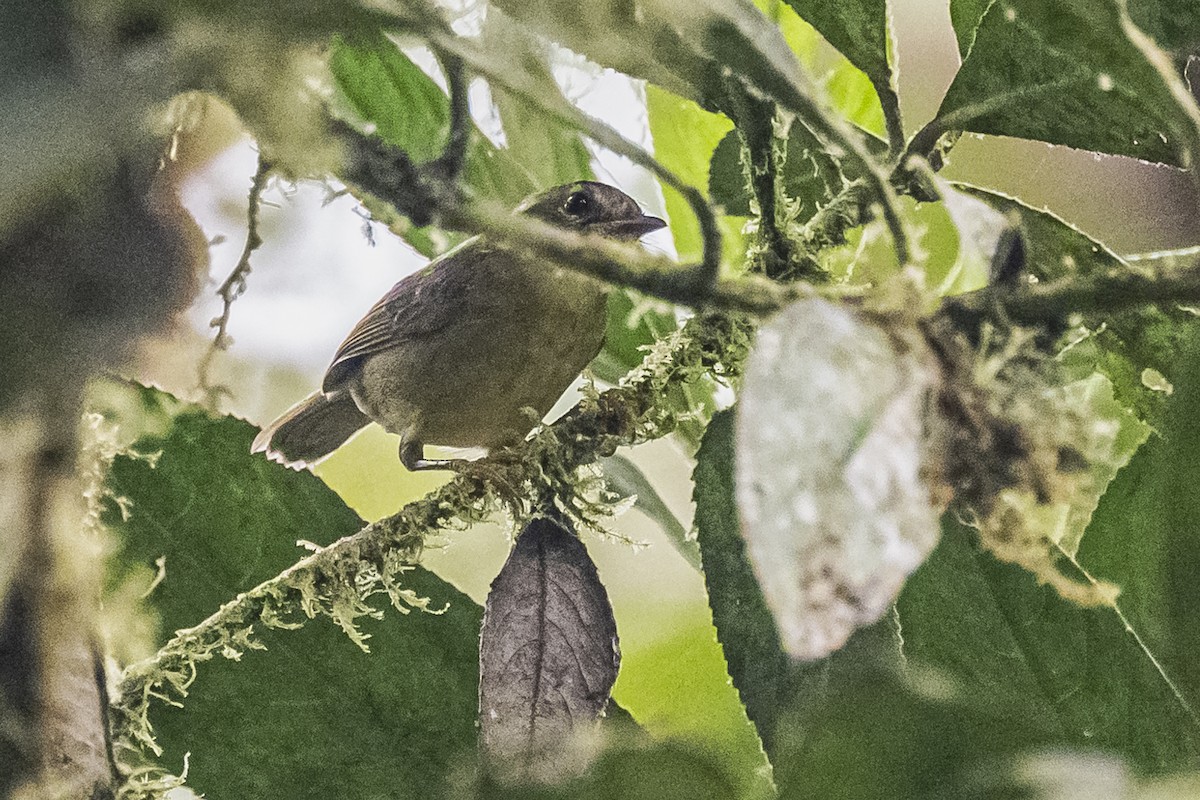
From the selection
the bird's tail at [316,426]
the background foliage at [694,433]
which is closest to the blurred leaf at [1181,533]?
the background foliage at [694,433]

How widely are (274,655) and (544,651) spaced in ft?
0.78

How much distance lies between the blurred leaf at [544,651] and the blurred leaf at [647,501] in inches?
7.7

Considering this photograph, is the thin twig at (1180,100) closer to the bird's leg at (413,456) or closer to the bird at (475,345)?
the bird at (475,345)

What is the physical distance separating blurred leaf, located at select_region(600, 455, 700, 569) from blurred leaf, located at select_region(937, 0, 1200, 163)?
302 millimetres

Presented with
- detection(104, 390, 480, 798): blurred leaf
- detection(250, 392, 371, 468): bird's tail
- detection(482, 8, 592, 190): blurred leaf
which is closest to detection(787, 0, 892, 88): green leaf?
detection(482, 8, 592, 190): blurred leaf

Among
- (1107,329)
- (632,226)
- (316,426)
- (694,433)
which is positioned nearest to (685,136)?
(632,226)

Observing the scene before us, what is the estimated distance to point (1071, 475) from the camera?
0.95 feet

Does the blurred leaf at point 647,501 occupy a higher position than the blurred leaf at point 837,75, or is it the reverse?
the blurred leaf at point 837,75

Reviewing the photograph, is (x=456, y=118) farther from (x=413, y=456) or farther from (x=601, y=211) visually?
(x=413, y=456)

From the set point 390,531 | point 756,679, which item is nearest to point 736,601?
point 756,679

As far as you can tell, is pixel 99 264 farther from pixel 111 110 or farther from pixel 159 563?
pixel 159 563

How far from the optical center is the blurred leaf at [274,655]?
1.81 feet

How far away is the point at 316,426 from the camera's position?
Answer: 3.42 feet

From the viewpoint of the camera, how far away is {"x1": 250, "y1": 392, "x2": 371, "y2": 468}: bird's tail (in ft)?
3.25
